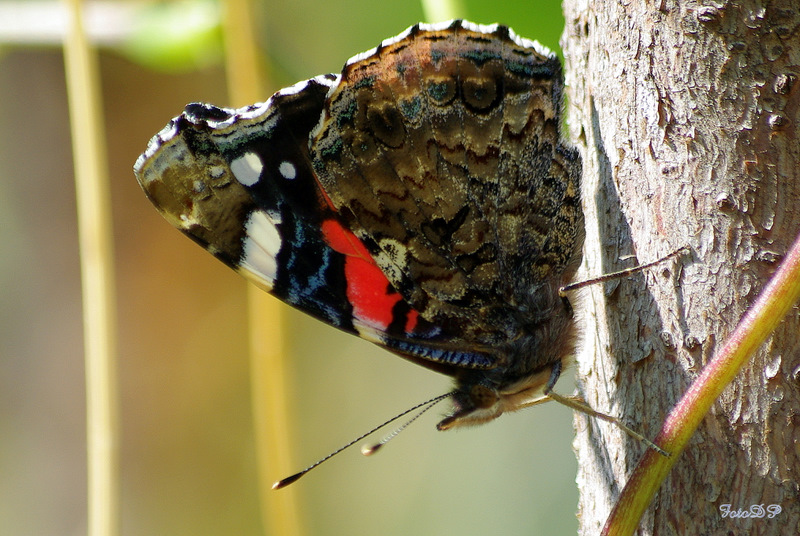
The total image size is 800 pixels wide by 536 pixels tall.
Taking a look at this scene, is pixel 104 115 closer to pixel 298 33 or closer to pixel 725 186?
pixel 298 33

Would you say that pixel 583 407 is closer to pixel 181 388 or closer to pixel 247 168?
pixel 247 168

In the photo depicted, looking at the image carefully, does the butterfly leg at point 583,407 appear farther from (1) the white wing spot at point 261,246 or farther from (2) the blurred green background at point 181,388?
(2) the blurred green background at point 181,388

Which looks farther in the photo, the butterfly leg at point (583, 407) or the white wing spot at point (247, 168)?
the white wing spot at point (247, 168)

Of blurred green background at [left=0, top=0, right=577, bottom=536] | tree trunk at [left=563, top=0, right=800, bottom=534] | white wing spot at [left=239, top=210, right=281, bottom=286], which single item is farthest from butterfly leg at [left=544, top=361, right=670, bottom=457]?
blurred green background at [left=0, top=0, right=577, bottom=536]

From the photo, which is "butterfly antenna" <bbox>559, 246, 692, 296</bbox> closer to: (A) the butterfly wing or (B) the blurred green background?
(A) the butterfly wing

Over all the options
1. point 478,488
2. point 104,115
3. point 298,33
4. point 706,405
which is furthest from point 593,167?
point 478,488

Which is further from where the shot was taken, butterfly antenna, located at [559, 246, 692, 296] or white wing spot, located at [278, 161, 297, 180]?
white wing spot, located at [278, 161, 297, 180]
